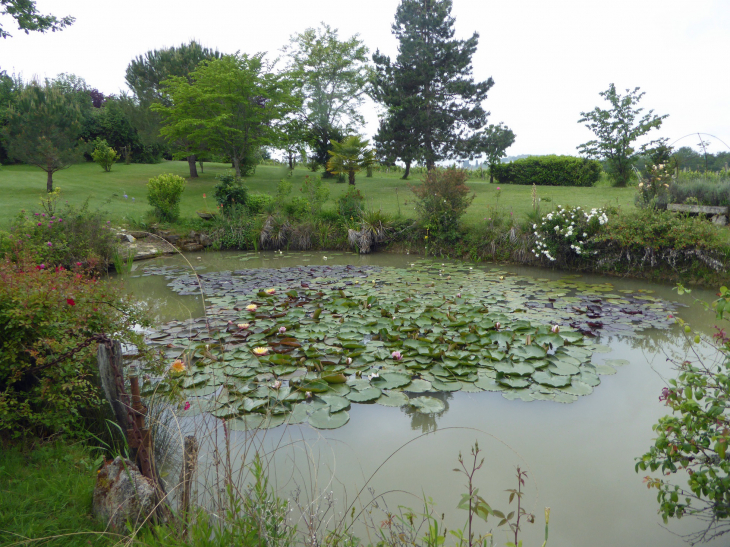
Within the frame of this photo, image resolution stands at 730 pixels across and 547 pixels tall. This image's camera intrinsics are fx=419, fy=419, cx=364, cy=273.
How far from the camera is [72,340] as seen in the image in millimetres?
2141

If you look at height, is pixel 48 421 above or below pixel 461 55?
below

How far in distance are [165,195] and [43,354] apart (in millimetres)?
10211

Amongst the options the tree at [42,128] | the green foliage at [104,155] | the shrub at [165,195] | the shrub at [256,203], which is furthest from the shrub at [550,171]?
the green foliage at [104,155]

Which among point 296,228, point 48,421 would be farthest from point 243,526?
point 296,228

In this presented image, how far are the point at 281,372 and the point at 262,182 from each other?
54.5 feet

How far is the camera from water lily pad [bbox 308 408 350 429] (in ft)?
9.13

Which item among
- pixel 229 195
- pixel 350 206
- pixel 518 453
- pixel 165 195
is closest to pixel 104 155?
pixel 165 195

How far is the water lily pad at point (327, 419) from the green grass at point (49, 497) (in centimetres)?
125

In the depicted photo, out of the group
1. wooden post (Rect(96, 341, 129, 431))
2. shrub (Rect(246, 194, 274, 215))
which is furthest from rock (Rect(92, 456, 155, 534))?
shrub (Rect(246, 194, 274, 215))

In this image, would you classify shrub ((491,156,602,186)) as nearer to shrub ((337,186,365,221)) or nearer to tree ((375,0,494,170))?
tree ((375,0,494,170))

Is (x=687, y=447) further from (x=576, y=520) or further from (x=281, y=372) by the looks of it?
(x=281, y=372)

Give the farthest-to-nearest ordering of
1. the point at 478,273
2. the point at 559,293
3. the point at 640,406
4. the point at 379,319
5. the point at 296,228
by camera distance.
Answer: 1. the point at 296,228
2. the point at 478,273
3. the point at 559,293
4. the point at 379,319
5. the point at 640,406

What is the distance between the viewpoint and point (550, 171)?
58.4 feet

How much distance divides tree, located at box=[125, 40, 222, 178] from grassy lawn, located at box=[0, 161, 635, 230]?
379 centimetres
